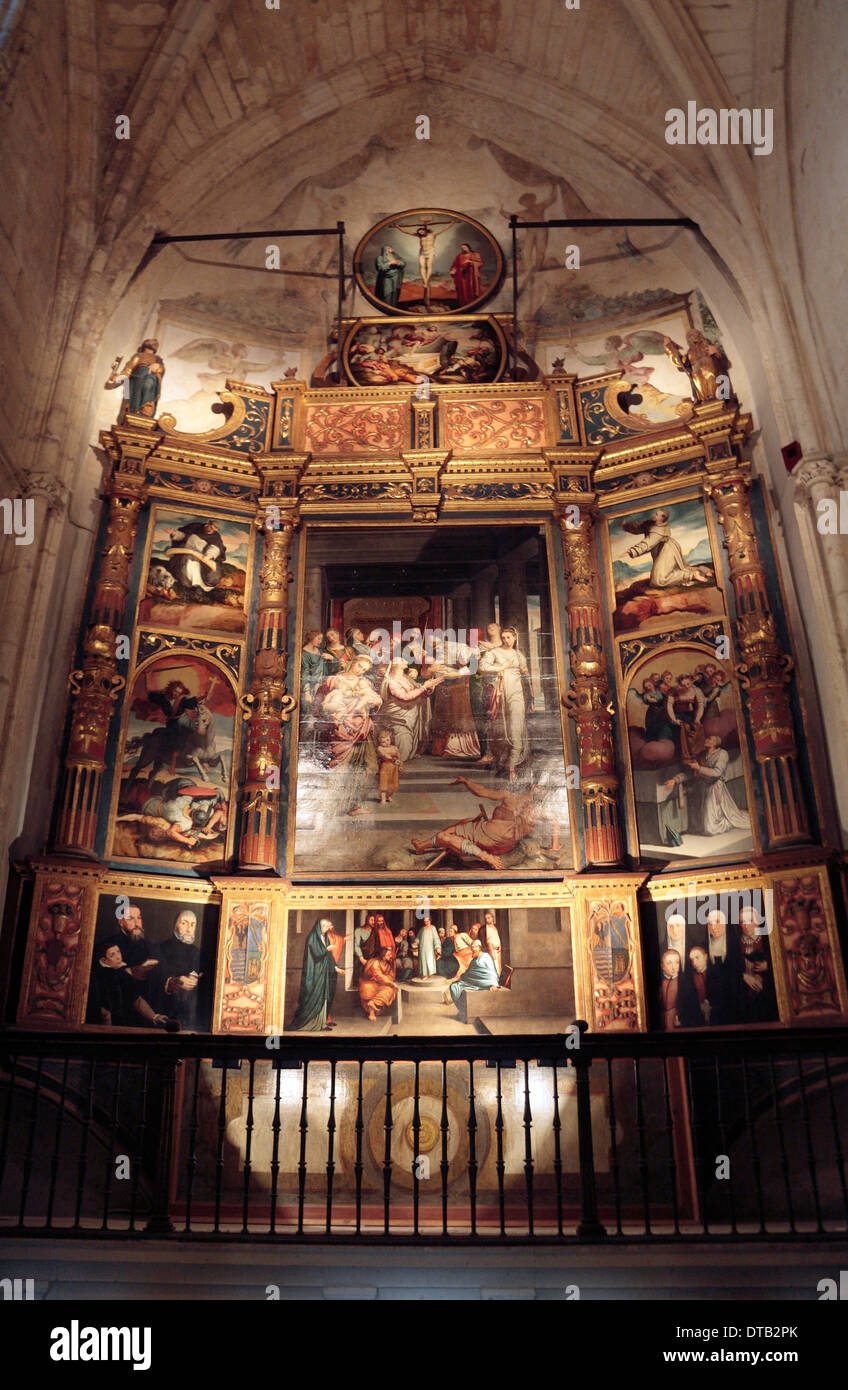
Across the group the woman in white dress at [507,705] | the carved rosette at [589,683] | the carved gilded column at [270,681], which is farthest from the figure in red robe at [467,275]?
the woman in white dress at [507,705]

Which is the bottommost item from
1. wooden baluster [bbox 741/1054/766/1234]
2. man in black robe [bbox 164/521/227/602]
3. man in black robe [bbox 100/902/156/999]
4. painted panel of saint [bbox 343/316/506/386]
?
wooden baluster [bbox 741/1054/766/1234]

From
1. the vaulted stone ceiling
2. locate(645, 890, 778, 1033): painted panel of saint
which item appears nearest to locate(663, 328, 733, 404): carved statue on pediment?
the vaulted stone ceiling

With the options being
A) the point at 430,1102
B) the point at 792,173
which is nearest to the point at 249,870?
the point at 430,1102

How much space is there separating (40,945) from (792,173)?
9730 mm

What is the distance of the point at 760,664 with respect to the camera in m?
9.67

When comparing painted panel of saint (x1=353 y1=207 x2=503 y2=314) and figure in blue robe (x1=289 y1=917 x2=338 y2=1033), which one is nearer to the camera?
figure in blue robe (x1=289 y1=917 x2=338 y2=1033)

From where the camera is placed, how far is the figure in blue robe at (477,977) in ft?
30.2

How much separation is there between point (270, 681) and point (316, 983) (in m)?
2.83

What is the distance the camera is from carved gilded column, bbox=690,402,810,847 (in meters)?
9.20

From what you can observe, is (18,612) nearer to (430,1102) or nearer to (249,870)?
(249,870)

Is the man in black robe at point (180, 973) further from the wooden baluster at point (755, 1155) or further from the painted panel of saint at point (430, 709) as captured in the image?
the wooden baluster at point (755, 1155)

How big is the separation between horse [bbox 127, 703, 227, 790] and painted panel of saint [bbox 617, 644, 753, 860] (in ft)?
12.6

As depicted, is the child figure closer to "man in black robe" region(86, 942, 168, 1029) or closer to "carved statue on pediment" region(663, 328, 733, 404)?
"man in black robe" region(86, 942, 168, 1029)

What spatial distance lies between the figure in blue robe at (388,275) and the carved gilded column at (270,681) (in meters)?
2.43
